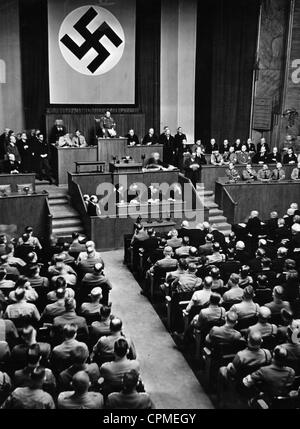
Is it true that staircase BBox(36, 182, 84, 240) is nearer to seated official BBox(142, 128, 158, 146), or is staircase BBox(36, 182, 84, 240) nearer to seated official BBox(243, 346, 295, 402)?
seated official BBox(142, 128, 158, 146)

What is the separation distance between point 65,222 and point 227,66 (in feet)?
26.5

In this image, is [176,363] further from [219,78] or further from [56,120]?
[219,78]

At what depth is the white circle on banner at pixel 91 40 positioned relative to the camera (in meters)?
16.0

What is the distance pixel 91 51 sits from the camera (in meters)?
16.3

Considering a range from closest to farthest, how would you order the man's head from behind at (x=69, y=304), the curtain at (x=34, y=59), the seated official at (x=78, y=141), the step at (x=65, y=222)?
1. the man's head from behind at (x=69, y=304)
2. the step at (x=65, y=222)
3. the seated official at (x=78, y=141)
4. the curtain at (x=34, y=59)

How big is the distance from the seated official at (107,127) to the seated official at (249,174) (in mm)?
3873

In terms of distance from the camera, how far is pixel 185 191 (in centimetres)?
1379

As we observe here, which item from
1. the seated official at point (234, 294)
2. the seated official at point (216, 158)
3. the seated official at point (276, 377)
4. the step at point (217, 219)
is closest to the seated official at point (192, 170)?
the seated official at point (216, 158)

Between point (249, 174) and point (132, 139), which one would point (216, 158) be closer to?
point (249, 174)

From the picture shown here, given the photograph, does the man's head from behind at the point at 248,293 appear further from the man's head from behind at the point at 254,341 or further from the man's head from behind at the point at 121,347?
the man's head from behind at the point at 121,347

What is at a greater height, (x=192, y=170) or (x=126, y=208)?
(x=192, y=170)

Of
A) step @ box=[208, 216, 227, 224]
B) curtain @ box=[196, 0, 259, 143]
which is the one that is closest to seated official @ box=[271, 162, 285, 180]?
step @ box=[208, 216, 227, 224]

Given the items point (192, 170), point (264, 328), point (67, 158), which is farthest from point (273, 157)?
point (264, 328)
